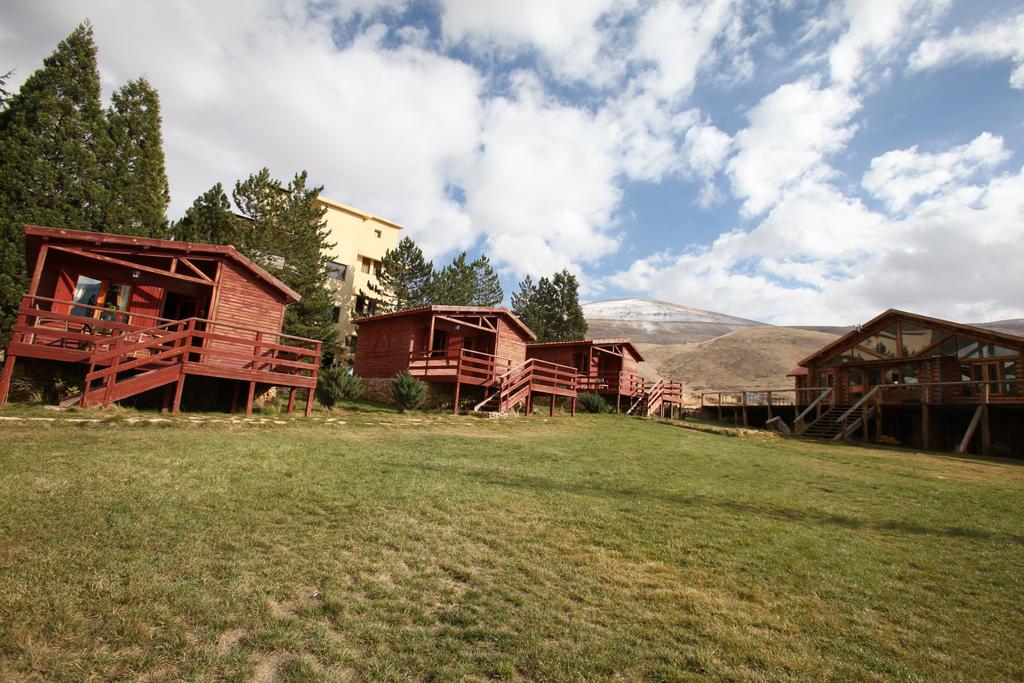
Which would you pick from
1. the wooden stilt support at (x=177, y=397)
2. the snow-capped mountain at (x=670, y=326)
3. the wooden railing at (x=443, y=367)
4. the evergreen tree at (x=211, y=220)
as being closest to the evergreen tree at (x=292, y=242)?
the evergreen tree at (x=211, y=220)

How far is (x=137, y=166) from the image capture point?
28406mm

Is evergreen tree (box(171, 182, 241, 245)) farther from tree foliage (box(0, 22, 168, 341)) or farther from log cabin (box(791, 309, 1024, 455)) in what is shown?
log cabin (box(791, 309, 1024, 455))

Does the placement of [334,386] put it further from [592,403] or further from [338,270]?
[338,270]

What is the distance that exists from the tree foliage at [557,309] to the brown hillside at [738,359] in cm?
3764

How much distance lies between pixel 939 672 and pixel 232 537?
19.0 ft

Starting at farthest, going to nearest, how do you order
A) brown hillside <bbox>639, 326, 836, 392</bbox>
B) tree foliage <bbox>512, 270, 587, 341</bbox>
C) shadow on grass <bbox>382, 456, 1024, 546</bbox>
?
1. brown hillside <bbox>639, 326, 836, 392</bbox>
2. tree foliage <bbox>512, 270, 587, 341</bbox>
3. shadow on grass <bbox>382, 456, 1024, 546</bbox>

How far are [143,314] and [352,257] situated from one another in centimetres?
2359

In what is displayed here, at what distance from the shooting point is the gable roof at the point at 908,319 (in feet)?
75.3

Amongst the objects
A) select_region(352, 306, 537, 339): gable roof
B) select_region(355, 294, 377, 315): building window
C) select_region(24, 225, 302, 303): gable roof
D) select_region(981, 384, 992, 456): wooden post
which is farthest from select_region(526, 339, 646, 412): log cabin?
select_region(24, 225, 302, 303): gable roof

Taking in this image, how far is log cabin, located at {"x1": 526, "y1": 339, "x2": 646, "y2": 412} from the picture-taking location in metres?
31.1

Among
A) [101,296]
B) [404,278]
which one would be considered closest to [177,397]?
[101,296]

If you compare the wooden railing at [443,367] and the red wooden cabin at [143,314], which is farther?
the wooden railing at [443,367]

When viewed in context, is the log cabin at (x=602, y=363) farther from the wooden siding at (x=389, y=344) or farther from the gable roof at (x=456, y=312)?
the wooden siding at (x=389, y=344)

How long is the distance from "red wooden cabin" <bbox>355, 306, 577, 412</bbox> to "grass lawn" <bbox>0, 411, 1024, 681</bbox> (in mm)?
12251
